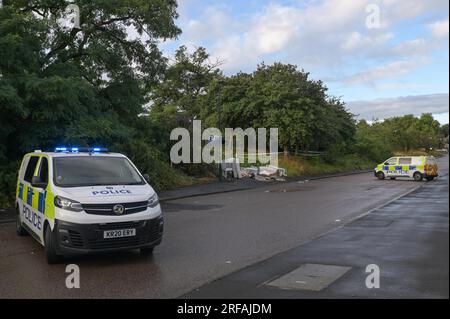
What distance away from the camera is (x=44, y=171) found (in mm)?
8820

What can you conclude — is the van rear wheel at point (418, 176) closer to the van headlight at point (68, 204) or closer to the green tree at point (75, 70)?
the green tree at point (75, 70)

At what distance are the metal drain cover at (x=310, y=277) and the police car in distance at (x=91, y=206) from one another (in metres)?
2.35

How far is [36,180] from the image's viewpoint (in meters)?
8.41

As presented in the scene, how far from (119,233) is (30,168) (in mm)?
3463

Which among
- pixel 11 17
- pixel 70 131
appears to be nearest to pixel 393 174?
pixel 70 131

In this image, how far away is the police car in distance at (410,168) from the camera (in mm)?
31078

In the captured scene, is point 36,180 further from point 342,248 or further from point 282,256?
point 342,248

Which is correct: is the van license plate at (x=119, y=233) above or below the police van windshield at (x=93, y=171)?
below

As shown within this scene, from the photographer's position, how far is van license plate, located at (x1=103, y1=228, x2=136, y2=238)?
296 inches

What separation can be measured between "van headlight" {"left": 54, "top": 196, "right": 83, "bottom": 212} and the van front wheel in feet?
1.55
